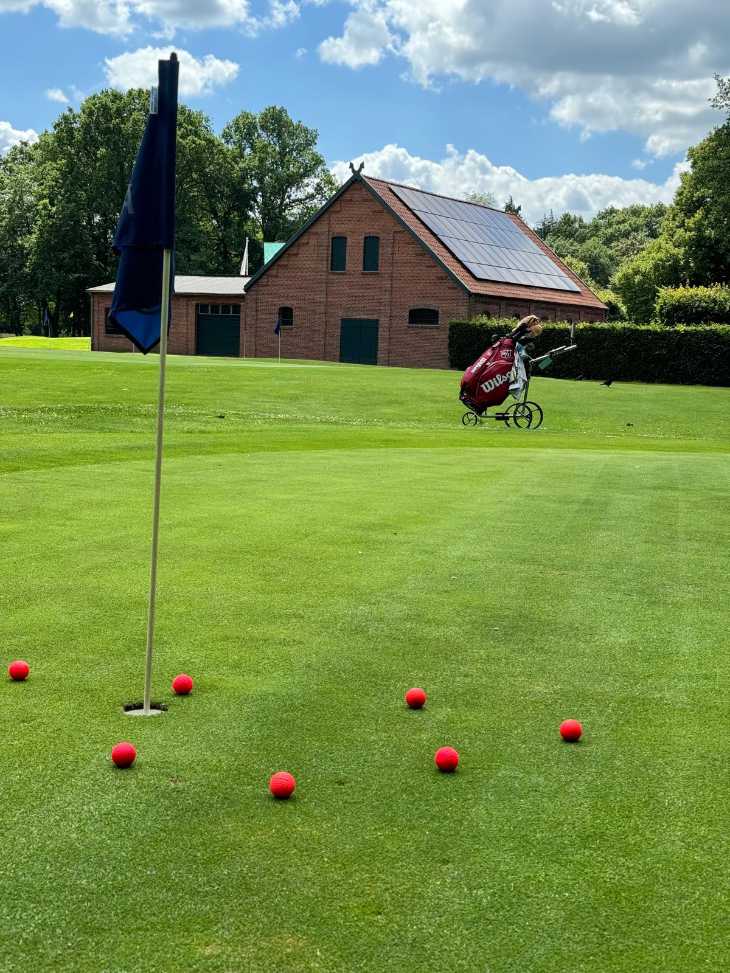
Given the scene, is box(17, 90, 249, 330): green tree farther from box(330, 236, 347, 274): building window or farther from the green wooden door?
box(330, 236, 347, 274): building window

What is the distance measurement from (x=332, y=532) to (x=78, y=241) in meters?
90.2

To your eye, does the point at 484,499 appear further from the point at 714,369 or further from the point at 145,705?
the point at 714,369

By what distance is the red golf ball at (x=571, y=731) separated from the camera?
18.0ft

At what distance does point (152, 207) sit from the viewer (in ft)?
19.0

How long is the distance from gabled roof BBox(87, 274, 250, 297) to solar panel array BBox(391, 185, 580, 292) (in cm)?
1327

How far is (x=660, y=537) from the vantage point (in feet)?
36.0

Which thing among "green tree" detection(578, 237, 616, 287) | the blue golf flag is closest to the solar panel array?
"green tree" detection(578, 237, 616, 287)

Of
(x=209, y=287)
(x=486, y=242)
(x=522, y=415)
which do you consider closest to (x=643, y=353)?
(x=522, y=415)

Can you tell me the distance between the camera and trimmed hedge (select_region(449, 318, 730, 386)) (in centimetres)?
4869

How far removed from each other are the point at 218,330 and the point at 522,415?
43.5 metres

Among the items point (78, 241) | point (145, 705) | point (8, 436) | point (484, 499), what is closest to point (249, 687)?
point (145, 705)

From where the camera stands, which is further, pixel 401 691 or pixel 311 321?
pixel 311 321

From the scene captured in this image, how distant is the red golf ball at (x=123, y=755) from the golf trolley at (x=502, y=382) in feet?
85.2

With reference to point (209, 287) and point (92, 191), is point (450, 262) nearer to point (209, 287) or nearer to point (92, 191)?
point (209, 287)
